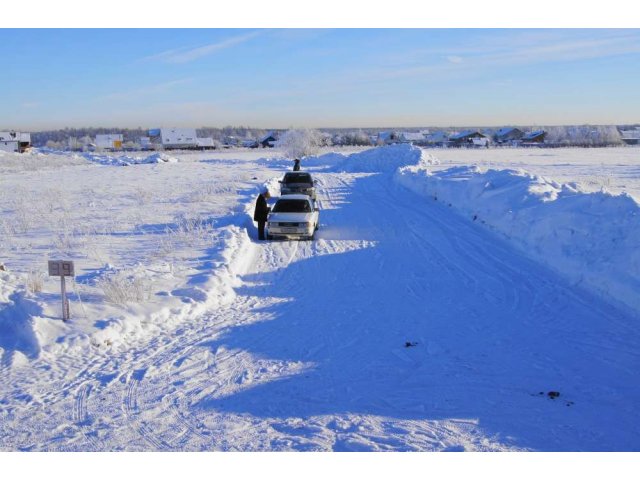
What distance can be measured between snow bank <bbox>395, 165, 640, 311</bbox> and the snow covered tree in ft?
184

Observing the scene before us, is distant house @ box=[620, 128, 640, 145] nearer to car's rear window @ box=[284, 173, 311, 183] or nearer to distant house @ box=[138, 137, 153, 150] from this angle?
distant house @ box=[138, 137, 153, 150]

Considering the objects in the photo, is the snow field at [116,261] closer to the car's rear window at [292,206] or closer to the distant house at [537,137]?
the car's rear window at [292,206]

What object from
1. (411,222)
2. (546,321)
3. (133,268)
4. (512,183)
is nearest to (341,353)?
(546,321)

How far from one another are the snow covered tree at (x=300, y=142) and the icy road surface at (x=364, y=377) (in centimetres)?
6581

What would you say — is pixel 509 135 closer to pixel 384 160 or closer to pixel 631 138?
pixel 631 138

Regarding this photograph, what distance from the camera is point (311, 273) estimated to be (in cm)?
1228

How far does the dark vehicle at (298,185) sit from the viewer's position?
78.1 ft

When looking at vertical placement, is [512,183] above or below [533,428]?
above

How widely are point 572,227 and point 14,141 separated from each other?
119 m

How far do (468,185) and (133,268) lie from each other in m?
16.1

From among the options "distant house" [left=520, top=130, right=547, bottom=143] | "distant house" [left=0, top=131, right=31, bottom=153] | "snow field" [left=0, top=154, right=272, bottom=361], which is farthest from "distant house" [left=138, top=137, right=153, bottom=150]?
"snow field" [left=0, top=154, right=272, bottom=361]

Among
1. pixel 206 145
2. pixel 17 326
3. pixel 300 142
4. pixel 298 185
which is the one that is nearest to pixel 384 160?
pixel 300 142

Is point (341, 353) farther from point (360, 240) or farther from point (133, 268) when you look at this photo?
point (360, 240)

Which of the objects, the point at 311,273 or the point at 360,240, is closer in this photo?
the point at 311,273
